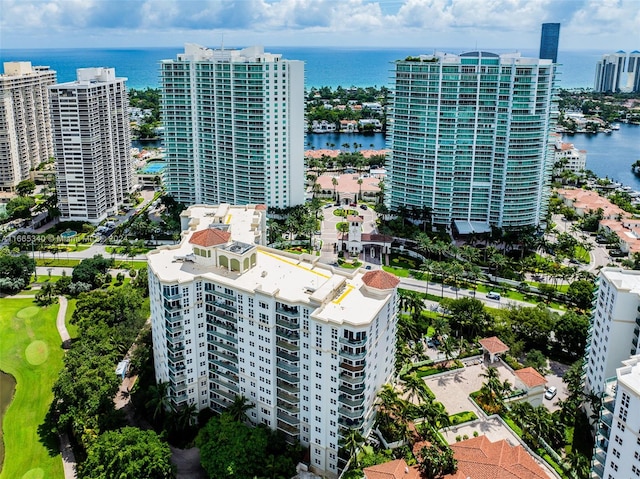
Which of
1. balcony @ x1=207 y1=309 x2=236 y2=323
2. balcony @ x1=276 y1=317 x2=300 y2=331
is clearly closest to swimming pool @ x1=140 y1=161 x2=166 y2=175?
balcony @ x1=207 y1=309 x2=236 y2=323

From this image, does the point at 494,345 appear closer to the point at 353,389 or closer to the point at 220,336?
the point at 353,389

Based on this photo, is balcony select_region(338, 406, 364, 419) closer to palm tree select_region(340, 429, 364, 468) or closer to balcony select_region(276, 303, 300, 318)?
palm tree select_region(340, 429, 364, 468)

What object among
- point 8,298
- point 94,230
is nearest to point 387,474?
point 8,298

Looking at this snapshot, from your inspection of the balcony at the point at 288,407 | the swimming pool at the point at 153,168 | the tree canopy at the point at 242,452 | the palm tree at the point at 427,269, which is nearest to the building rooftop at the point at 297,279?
the balcony at the point at 288,407

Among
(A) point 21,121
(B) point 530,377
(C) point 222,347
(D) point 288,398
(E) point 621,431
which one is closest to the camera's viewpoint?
(E) point 621,431

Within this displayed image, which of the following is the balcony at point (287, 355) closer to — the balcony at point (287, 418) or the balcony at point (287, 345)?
the balcony at point (287, 345)

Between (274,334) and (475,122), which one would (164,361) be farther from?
(475,122)

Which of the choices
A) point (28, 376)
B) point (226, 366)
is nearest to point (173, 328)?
point (226, 366)
